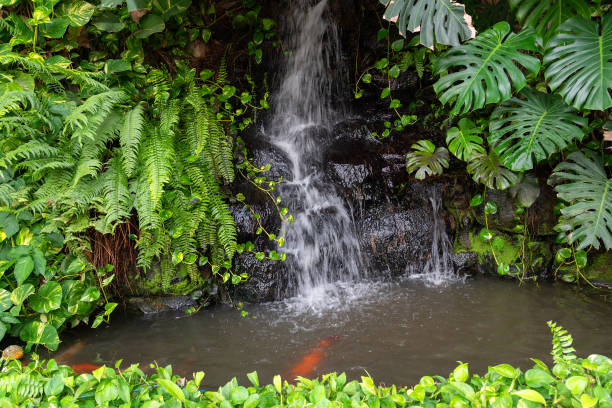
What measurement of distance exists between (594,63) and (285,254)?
2782 millimetres

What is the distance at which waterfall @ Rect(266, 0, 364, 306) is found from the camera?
3834 mm

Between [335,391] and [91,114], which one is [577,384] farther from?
[91,114]

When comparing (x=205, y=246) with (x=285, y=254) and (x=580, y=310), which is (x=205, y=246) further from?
(x=580, y=310)

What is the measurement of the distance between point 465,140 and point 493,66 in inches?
31.8

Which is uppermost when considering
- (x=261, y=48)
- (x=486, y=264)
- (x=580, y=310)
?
(x=261, y=48)

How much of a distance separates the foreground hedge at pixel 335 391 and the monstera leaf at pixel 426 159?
2350 mm

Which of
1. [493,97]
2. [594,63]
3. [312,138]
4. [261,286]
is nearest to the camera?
[594,63]

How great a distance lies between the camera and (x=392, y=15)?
2.81m

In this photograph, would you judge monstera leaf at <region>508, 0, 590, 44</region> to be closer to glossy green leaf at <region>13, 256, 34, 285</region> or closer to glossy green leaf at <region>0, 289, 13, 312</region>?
glossy green leaf at <region>13, 256, 34, 285</region>

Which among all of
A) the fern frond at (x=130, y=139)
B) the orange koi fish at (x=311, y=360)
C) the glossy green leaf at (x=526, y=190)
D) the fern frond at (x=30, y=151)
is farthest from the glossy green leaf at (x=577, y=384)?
the fern frond at (x=30, y=151)

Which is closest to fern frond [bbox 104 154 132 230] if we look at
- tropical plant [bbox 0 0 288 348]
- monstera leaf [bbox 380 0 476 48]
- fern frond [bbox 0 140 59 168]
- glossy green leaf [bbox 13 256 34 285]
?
tropical plant [bbox 0 0 288 348]

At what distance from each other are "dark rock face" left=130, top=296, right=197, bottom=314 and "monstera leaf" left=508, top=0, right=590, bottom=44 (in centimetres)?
349

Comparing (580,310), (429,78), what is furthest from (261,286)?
(429,78)

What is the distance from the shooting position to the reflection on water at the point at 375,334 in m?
2.61
